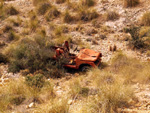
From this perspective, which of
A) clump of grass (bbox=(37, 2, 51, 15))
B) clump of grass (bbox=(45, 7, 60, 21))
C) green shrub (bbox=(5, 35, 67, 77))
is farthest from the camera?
clump of grass (bbox=(37, 2, 51, 15))

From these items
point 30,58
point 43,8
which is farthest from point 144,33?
point 43,8

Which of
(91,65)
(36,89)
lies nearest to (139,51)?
(91,65)

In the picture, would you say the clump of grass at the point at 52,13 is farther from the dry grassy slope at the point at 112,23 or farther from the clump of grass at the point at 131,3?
the clump of grass at the point at 131,3

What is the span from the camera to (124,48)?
7.25m

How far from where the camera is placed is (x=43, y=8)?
37.7 ft

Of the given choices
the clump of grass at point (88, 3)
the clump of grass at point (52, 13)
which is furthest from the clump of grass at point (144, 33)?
the clump of grass at point (52, 13)

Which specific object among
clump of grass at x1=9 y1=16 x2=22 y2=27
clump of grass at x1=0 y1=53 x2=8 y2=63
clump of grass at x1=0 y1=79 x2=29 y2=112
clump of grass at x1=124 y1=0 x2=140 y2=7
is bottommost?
clump of grass at x1=0 y1=79 x2=29 y2=112

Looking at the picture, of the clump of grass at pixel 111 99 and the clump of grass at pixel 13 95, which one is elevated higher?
the clump of grass at pixel 111 99

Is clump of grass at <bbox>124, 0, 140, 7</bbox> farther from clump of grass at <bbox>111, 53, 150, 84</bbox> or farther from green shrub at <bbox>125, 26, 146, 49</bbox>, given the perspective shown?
clump of grass at <bbox>111, 53, 150, 84</bbox>

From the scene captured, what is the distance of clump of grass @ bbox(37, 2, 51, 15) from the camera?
11.4 metres

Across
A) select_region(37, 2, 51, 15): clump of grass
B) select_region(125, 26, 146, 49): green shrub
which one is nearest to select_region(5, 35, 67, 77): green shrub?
select_region(125, 26, 146, 49): green shrub

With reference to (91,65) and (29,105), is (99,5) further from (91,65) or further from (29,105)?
(29,105)

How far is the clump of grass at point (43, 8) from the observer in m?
11.4

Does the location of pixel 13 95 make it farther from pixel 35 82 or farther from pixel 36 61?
pixel 36 61
